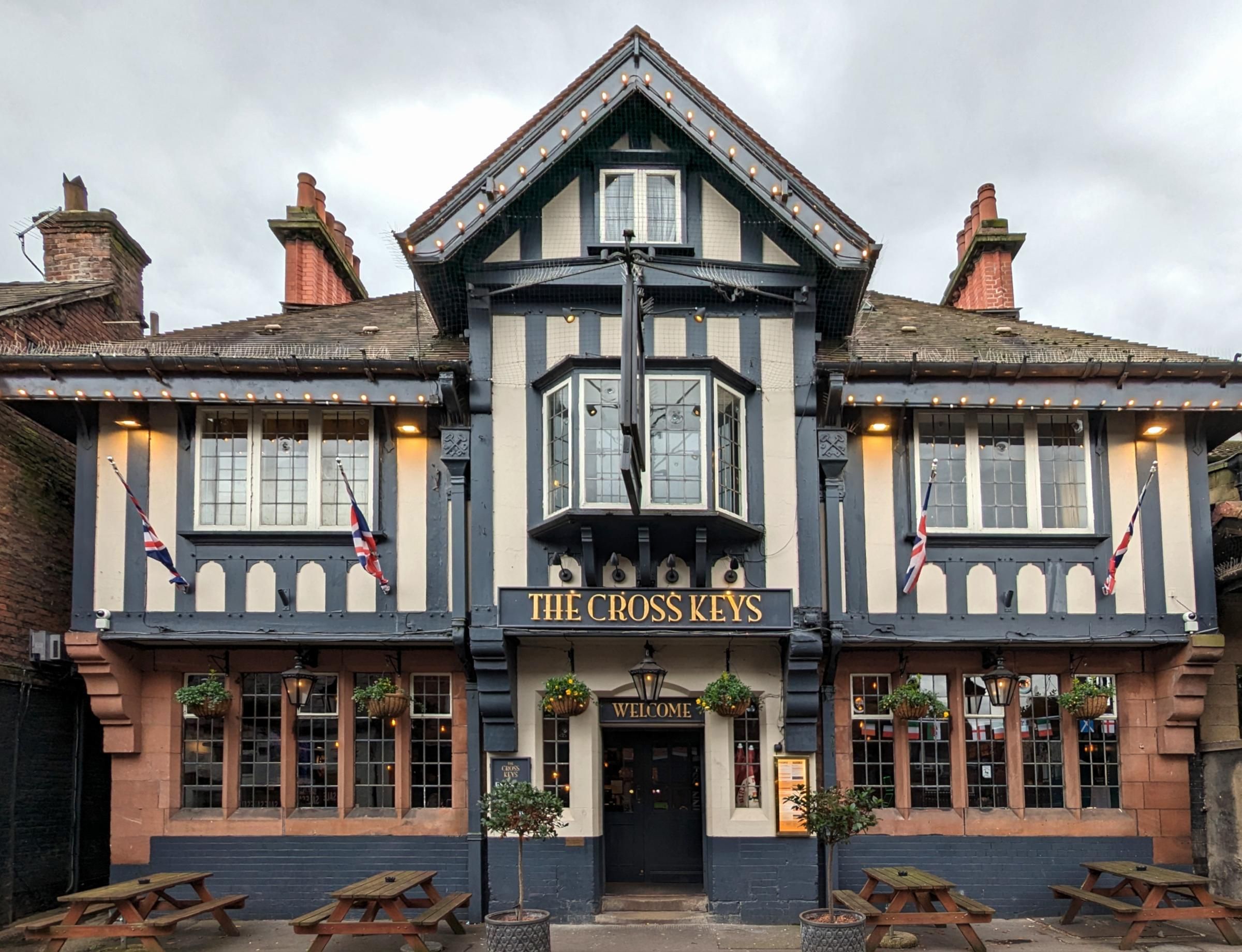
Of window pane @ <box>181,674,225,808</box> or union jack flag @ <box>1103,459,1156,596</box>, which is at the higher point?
union jack flag @ <box>1103,459,1156,596</box>

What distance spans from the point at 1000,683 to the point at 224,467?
10581 millimetres

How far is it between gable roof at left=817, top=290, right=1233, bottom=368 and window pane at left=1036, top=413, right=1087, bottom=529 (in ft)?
3.14

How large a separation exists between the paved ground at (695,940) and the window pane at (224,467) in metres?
5.16

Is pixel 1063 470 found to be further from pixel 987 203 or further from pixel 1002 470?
pixel 987 203

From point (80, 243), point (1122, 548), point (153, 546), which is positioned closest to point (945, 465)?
point (1122, 548)

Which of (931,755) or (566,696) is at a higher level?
(566,696)

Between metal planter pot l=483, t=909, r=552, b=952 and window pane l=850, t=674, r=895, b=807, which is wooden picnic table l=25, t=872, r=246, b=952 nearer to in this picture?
metal planter pot l=483, t=909, r=552, b=952

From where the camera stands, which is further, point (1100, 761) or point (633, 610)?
point (1100, 761)

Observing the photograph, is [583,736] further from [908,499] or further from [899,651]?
[908,499]

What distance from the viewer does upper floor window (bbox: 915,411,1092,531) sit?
1394 centimetres

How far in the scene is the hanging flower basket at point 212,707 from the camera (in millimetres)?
13297

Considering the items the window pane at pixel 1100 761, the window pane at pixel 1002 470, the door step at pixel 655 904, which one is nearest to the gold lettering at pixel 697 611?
the door step at pixel 655 904

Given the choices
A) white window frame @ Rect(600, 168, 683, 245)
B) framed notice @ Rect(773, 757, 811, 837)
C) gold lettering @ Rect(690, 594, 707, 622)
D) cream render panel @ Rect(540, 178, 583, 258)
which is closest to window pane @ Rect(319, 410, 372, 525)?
cream render panel @ Rect(540, 178, 583, 258)

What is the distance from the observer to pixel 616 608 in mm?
12797
